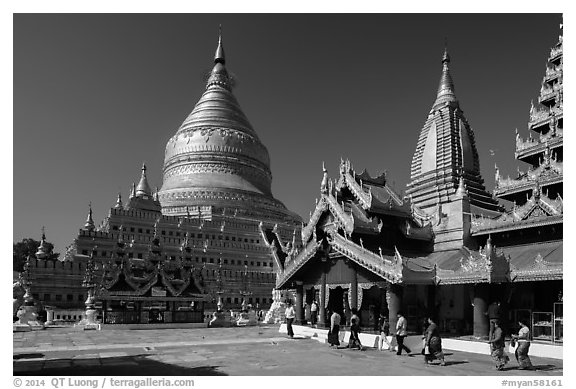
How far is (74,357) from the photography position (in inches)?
714

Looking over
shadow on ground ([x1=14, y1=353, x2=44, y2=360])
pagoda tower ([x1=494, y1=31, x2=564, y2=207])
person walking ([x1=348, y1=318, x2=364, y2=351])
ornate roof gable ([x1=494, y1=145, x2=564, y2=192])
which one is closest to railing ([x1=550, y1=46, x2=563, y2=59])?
pagoda tower ([x1=494, y1=31, x2=564, y2=207])

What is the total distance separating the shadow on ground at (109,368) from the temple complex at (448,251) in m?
10.5

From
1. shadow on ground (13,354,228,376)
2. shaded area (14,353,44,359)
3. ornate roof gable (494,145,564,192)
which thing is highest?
ornate roof gable (494,145,564,192)

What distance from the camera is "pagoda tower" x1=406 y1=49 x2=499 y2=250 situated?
40.4 meters

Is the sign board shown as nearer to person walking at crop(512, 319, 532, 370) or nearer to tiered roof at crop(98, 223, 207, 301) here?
tiered roof at crop(98, 223, 207, 301)

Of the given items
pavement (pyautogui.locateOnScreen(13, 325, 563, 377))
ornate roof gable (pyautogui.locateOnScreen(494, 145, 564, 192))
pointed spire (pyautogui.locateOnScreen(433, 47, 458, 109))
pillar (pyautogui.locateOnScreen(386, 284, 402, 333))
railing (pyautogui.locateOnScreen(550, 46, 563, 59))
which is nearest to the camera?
pavement (pyautogui.locateOnScreen(13, 325, 563, 377))

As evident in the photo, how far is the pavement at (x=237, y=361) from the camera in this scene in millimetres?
14969

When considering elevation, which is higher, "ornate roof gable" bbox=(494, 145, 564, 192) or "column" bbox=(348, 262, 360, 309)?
"ornate roof gable" bbox=(494, 145, 564, 192)

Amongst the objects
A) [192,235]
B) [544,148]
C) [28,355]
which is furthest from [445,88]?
[28,355]

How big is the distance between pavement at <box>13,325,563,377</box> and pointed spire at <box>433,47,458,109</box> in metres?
29.1

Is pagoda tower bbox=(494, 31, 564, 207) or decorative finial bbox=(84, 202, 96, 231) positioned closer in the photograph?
pagoda tower bbox=(494, 31, 564, 207)

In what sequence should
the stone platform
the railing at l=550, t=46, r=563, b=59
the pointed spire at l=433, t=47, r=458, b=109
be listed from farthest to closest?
the pointed spire at l=433, t=47, r=458, b=109 → the railing at l=550, t=46, r=563, b=59 → the stone platform
